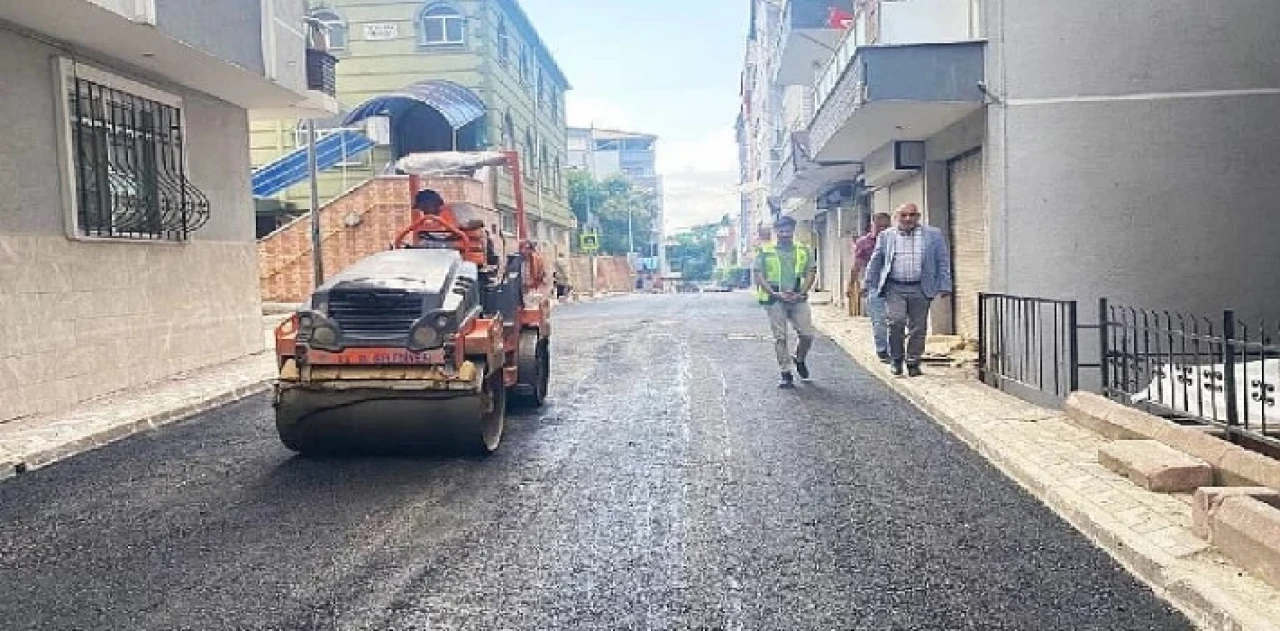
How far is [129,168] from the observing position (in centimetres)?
1202

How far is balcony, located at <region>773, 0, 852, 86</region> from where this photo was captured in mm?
23859

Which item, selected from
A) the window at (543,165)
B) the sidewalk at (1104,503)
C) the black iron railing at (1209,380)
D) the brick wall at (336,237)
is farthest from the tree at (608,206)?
the black iron railing at (1209,380)

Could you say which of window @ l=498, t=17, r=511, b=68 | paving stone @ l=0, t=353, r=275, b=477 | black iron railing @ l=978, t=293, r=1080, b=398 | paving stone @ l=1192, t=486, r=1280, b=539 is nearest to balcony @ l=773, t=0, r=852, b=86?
window @ l=498, t=17, r=511, b=68

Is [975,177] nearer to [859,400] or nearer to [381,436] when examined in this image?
[859,400]

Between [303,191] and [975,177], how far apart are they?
22295mm

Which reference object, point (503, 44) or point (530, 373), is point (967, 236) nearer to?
point (530, 373)

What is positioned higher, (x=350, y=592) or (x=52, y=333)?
(x=52, y=333)

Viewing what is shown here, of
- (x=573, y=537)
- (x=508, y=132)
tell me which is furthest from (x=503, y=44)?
(x=573, y=537)

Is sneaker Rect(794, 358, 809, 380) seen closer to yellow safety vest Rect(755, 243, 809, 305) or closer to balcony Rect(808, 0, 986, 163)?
yellow safety vest Rect(755, 243, 809, 305)

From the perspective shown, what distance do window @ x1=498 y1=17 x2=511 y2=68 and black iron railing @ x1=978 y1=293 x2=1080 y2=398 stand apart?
27134 millimetres

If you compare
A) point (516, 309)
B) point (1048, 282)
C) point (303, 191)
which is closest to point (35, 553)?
point (516, 309)

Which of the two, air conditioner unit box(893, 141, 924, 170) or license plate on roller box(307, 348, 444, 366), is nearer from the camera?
license plate on roller box(307, 348, 444, 366)

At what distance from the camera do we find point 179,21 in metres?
10.8

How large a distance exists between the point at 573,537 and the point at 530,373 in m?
4.19
